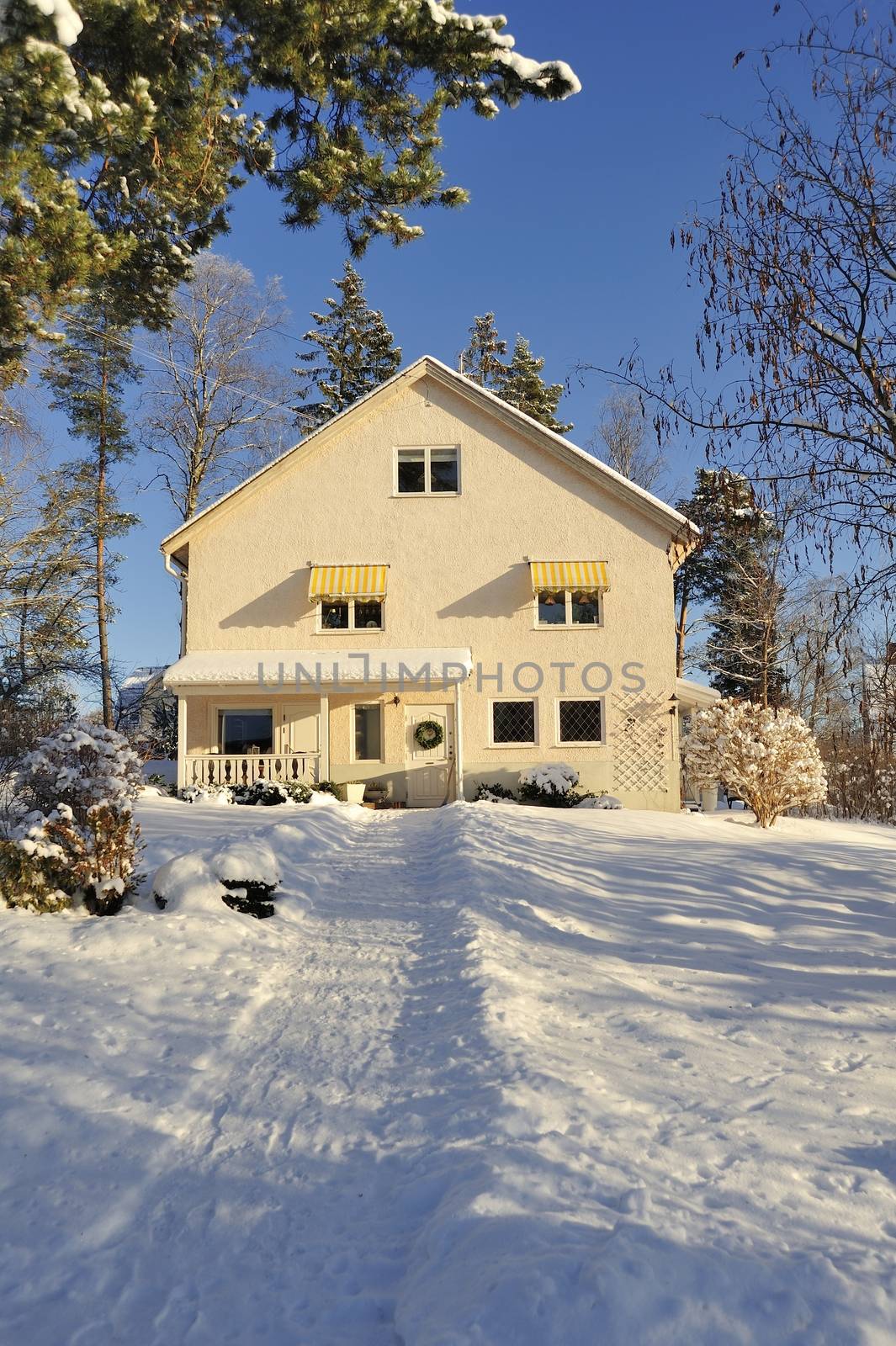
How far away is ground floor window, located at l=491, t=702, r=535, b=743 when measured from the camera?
66.9 ft

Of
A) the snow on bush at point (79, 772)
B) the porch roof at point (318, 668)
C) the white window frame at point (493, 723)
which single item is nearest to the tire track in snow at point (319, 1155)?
the snow on bush at point (79, 772)

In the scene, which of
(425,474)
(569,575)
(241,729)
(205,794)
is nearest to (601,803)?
(569,575)

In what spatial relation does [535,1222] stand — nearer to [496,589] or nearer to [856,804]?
[496,589]

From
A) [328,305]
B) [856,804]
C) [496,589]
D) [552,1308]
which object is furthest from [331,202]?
[328,305]

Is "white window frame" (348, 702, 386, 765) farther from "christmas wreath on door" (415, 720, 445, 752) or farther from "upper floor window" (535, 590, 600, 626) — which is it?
"upper floor window" (535, 590, 600, 626)

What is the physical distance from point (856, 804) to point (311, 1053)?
2532 cm

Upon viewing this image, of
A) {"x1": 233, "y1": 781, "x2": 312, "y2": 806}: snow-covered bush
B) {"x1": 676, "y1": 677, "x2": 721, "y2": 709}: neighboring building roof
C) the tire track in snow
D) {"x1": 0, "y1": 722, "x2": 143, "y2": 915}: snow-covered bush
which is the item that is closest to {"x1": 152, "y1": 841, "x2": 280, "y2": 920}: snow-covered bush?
{"x1": 0, "y1": 722, "x2": 143, "y2": 915}: snow-covered bush

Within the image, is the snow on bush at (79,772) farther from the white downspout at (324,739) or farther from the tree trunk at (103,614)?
the tree trunk at (103,614)

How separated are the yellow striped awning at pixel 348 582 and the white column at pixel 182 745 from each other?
4234 millimetres

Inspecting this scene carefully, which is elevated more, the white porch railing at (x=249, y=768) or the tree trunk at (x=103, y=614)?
the tree trunk at (x=103, y=614)

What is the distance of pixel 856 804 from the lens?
25688mm

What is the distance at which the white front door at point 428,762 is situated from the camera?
66.4ft

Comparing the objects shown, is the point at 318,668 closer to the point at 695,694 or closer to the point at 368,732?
→ the point at 368,732

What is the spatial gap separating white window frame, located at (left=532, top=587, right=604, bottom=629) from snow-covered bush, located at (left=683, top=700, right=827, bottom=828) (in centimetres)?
407
